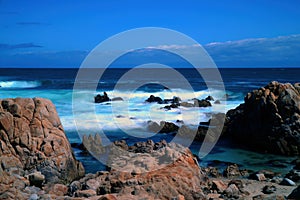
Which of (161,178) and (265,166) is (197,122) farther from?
(161,178)

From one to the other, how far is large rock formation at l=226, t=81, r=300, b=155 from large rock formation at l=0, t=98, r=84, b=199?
11118 mm

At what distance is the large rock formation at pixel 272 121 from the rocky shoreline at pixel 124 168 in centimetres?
5

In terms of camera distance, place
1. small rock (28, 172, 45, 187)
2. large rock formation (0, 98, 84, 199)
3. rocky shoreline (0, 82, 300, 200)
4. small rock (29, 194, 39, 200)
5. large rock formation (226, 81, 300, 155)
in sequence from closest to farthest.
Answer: small rock (29, 194, 39, 200) → rocky shoreline (0, 82, 300, 200) → small rock (28, 172, 45, 187) → large rock formation (0, 98, 84, 199) → large rock formation (226, 81, 300, 155)

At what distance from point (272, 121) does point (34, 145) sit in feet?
43.7

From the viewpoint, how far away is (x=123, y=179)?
1080 cm

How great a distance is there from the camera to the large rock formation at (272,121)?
20.4 meters

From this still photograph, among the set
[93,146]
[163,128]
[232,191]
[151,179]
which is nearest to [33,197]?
[151,179]

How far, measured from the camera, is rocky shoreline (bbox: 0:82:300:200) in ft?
34.7

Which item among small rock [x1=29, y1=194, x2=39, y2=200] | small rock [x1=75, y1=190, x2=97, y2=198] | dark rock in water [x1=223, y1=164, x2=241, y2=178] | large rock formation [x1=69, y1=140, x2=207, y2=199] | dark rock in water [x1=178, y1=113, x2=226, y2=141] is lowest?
dark rock in water [x1=223, y1=164, x2=241, y2=178]

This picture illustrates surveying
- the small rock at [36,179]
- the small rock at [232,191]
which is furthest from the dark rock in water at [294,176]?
the small rock at [36,179]

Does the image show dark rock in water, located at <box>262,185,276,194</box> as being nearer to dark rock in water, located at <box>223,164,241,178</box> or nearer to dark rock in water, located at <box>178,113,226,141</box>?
dark rock in water, located at <box>223,164,241,178</box>

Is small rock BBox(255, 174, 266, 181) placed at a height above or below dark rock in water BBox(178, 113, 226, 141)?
below

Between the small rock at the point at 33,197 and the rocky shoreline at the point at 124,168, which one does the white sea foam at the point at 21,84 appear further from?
the small rock at the point at 33,197

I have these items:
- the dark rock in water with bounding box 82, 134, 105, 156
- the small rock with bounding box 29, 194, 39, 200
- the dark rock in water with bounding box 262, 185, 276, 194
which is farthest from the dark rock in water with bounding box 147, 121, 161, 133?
the small rock with bounding box 29, 194, 39, 200
